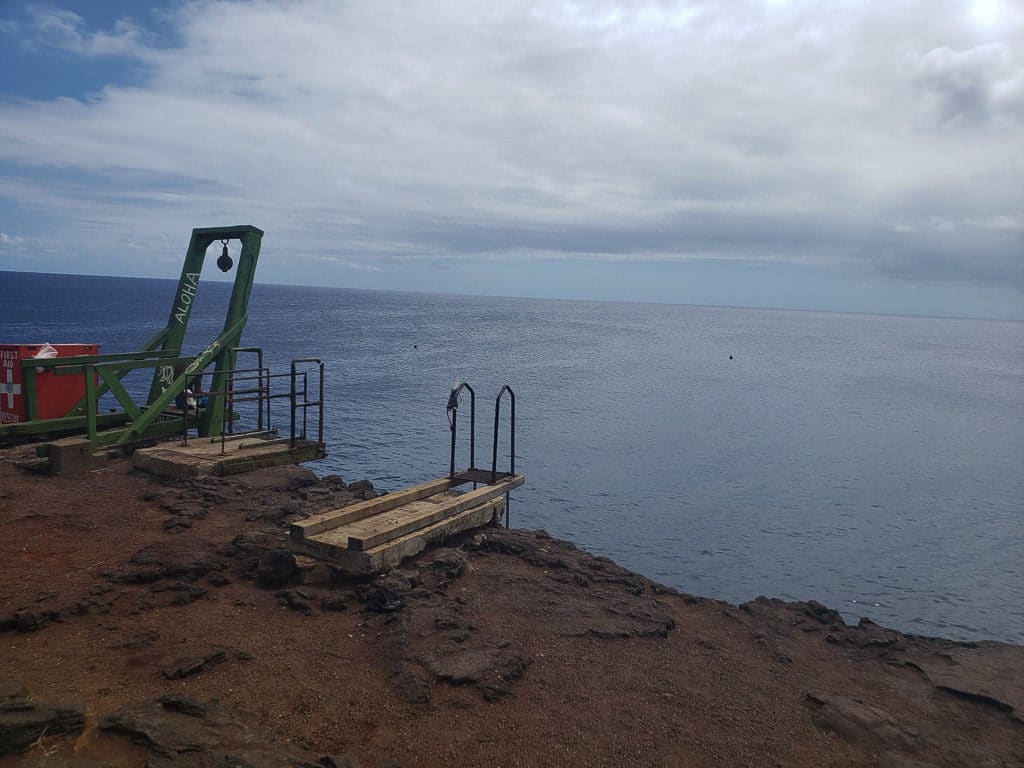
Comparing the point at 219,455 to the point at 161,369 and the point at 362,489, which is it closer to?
the point at 161,369

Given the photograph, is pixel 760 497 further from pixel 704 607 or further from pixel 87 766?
pixel 87 766

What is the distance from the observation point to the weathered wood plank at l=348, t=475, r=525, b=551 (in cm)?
825

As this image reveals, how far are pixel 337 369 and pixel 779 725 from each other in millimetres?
45378

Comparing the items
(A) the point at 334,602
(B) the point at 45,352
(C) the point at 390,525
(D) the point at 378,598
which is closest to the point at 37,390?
(B) the point at 45,352

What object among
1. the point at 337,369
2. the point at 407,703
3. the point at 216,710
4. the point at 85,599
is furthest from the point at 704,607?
the point at 337,369

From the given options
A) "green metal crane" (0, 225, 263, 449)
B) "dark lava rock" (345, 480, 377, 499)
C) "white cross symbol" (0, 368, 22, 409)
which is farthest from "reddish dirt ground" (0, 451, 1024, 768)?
"white cross symbol" (0, 368, 22, 409)

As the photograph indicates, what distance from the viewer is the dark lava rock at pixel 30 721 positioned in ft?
15.0

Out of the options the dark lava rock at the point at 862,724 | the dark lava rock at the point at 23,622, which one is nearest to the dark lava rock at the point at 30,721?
the dark lava rock at the point at 23,622

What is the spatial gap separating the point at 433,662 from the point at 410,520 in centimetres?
265

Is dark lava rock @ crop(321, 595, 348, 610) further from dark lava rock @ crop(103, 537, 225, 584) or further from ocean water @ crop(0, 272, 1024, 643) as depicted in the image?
ocean water @ crop(0, 272, 1024, 643)

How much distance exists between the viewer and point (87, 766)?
4266 mm

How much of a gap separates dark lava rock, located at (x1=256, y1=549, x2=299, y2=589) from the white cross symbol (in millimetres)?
7855

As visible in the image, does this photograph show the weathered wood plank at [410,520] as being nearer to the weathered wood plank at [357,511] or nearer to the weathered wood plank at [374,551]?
the weathered wood plank at [374,551]

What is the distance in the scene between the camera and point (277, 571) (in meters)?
8.20
